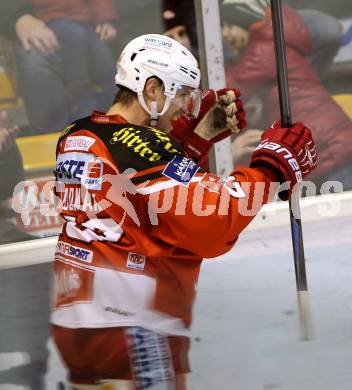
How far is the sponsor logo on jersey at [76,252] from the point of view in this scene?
134cm

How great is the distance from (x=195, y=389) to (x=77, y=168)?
62 cm

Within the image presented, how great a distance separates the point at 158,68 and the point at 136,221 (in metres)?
0.28

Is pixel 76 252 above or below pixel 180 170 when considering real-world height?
below

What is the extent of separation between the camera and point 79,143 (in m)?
1.32

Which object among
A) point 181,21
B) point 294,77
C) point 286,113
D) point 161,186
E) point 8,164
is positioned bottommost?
point 161,186

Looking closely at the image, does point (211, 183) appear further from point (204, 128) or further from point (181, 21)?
point (181, 21)

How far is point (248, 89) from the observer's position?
325 centimetres

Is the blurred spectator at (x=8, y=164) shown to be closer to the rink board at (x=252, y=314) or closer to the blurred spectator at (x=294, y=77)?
the rink board at (x=252, y=314)

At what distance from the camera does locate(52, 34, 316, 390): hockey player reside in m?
1.23

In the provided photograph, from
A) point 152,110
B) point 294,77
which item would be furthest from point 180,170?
point 294,77

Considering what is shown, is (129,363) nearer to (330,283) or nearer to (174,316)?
Result: (174,316)

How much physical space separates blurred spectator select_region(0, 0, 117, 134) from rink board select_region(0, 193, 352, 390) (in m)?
0.57

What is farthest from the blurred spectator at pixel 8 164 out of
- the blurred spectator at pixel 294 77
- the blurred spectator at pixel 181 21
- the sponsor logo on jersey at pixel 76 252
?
the sponsor logo on jersey at pixel 76 252

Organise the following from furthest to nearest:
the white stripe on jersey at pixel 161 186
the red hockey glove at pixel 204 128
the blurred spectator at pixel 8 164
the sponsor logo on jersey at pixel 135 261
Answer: the blurred spectator at pixel 8 164, the red hockey glove at pixel 204 128, the sponsor logo on jersey at pixel 135 261, the white stripe on jersey at pixel 161 186
